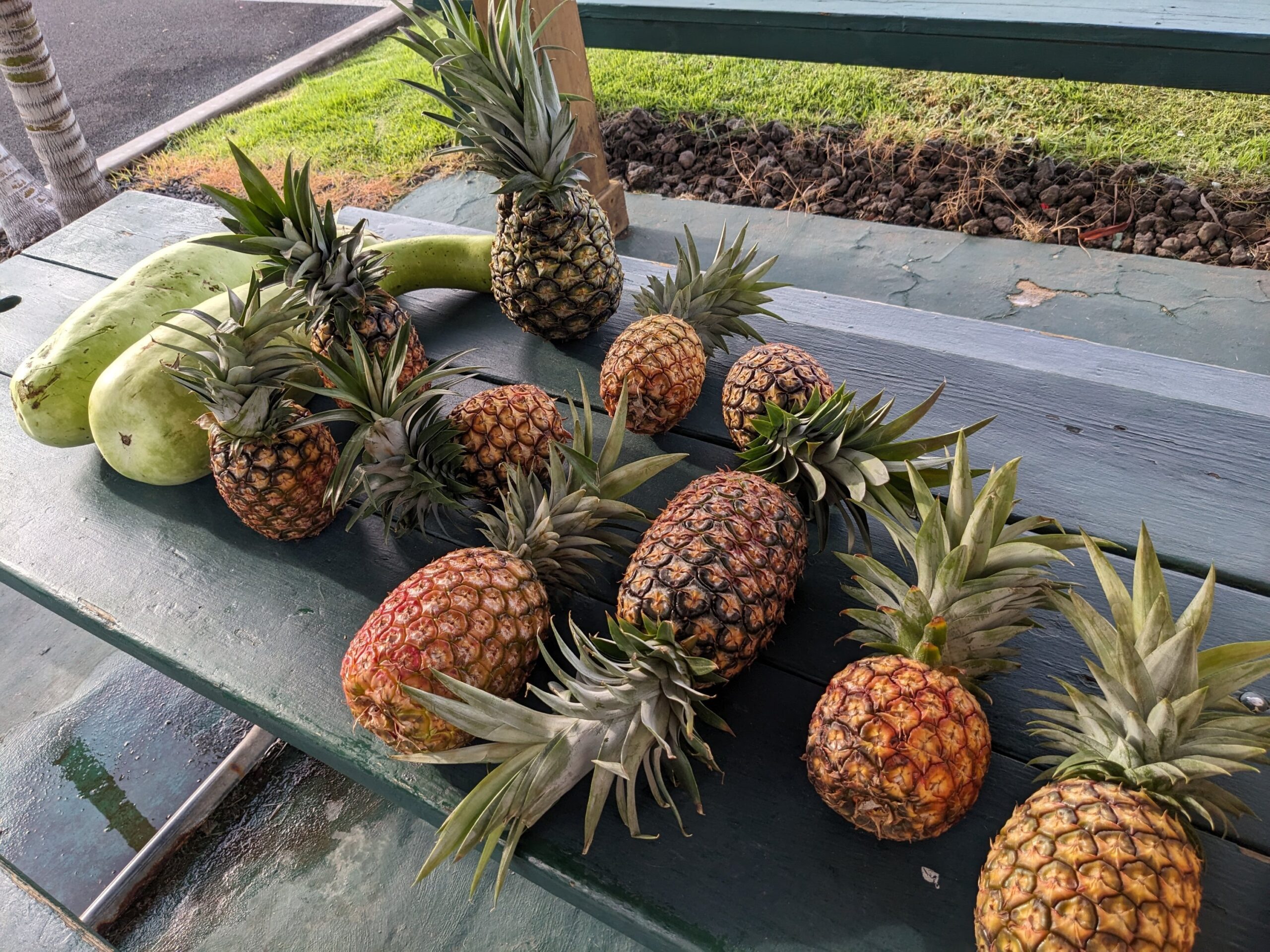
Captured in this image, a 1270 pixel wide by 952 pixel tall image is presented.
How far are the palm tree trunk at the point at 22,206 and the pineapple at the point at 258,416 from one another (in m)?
4.38

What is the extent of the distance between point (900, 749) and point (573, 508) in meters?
0.65

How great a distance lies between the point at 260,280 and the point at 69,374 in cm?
64

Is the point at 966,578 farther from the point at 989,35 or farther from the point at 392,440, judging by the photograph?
the point at 989,35

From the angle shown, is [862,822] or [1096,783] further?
[862,822]

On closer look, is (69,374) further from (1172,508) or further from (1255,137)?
(1255,137)

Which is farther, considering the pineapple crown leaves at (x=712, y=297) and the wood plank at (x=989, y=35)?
the wood plank at (x=989, y=35)

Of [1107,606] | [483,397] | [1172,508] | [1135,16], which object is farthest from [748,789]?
[1135,16]

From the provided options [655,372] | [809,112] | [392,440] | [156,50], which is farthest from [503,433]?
[156,50]

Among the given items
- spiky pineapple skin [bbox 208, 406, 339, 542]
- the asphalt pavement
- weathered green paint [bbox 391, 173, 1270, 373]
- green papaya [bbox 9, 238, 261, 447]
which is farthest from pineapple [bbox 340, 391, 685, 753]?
the asphalt pavement

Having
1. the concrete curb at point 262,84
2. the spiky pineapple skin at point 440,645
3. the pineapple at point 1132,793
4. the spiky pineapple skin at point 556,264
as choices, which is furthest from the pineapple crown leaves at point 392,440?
the concrete curb at point 262,84

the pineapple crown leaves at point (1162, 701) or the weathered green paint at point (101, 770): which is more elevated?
the pineapple crown leaves at point (1162, 701)

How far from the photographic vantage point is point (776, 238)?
401 centimetres

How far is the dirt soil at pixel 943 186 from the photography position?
11.8ft

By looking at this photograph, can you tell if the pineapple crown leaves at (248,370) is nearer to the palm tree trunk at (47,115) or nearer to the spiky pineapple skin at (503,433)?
the spiky pineapple skin at (503,433)
